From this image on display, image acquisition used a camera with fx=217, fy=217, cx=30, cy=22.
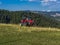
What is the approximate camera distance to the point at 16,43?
695 inches

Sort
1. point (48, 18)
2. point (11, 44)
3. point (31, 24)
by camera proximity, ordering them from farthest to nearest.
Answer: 1. point (48, 18)
2. point (31, 24)
3. point (11, 44)

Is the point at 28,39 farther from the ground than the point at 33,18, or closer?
farther from the ground

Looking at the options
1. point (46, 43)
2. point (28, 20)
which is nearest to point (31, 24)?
point (28, 20)

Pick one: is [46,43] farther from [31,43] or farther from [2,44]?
[2,44]

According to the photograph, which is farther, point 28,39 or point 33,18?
point 33,18

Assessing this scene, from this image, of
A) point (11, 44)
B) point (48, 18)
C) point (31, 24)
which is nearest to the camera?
point (11, 44)

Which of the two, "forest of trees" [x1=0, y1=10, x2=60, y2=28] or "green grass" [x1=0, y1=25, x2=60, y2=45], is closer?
"green grass" [x1=0, y1=25, x2=60, y2=45]

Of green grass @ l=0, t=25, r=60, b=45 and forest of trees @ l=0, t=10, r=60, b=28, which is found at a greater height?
green grass @ l=0, t=25, r=60, b=45

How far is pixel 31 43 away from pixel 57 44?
210 centimetres

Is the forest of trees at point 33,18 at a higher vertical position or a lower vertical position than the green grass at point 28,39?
lower

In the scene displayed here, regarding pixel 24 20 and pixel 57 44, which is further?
pixel 24 20

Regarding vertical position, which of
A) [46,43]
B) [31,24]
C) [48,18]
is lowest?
[48,18]

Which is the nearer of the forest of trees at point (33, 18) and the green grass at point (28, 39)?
the green grass at point (28, 39)

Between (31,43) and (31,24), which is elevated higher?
(31,43)
